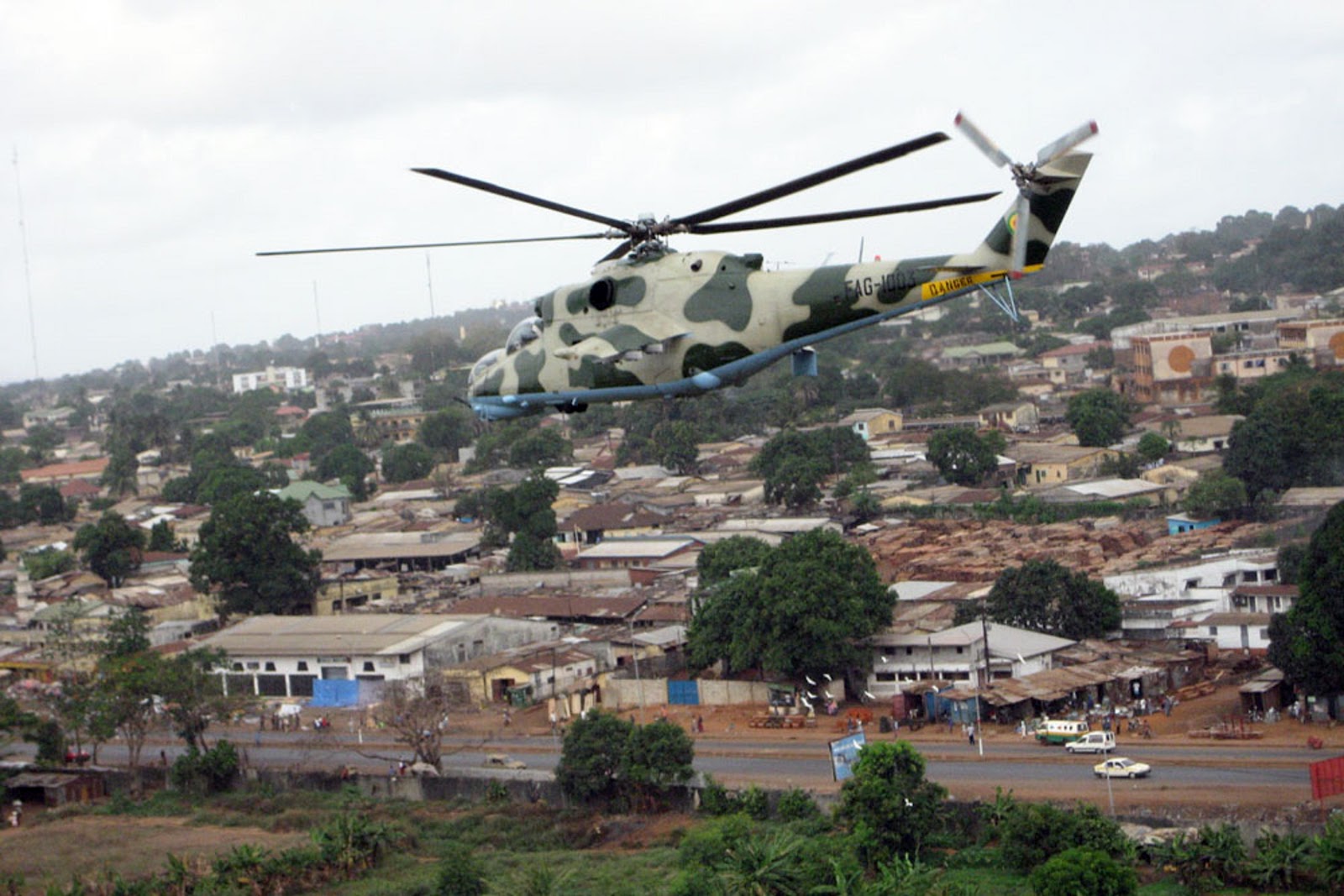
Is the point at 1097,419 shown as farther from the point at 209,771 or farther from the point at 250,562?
the point at 209,771

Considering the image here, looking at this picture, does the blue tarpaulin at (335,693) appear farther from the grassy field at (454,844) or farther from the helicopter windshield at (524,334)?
the helicopter windshield at (524,334)

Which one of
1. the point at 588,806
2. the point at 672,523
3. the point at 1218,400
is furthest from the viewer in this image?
the point at 1218,400

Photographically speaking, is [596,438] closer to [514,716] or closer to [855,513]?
[855,513]

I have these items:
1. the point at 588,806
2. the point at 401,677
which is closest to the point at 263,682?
the point at 401,677

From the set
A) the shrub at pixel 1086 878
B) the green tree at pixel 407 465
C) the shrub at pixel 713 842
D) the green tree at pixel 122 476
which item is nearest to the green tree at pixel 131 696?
the shrub at pixel 713 842

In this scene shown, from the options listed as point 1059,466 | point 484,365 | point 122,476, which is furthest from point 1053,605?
point 122,476

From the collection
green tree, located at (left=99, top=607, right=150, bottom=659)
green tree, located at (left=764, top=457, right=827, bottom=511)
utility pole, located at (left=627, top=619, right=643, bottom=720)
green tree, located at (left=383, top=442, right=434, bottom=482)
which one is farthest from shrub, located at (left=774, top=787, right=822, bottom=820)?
green tree, located at (left=383, top=442, right=434, bottom=482)
